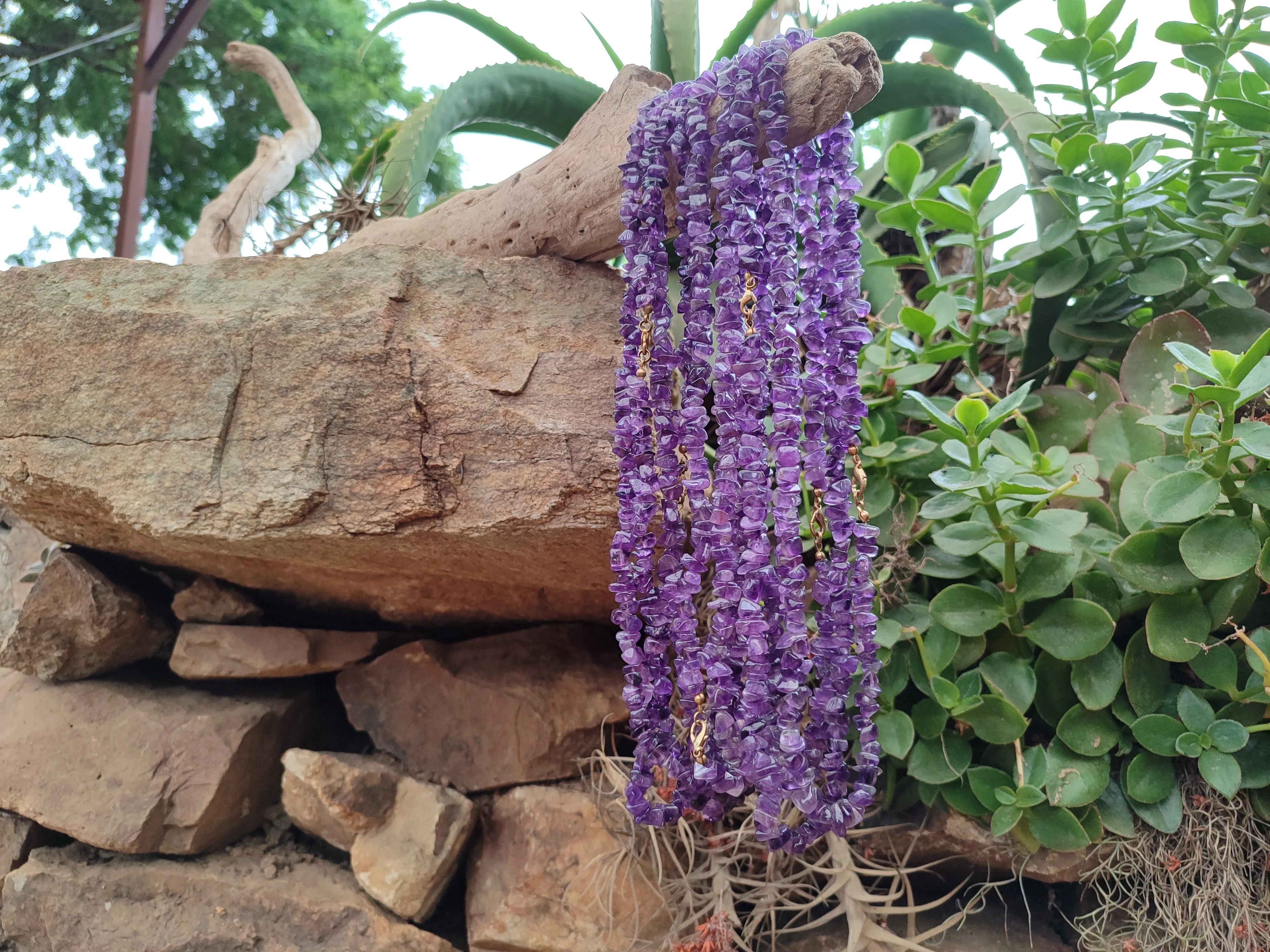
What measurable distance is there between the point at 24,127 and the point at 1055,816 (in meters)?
4.37

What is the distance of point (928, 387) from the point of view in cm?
142

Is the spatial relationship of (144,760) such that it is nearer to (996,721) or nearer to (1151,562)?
→ (996,721)

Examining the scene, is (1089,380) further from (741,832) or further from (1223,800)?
(741,832)

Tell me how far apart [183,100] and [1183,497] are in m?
4.23

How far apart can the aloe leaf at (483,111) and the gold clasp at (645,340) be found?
3.19ft

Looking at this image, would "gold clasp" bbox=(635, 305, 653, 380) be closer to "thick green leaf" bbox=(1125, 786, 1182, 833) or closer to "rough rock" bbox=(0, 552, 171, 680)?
"thick green leaf" bbox=(1125, 786, 1182, 833)

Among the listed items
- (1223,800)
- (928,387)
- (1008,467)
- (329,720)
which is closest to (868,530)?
(1008,467)

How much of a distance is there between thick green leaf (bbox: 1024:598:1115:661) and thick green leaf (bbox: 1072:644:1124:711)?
0.02 metres

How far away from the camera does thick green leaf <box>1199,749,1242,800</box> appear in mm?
849

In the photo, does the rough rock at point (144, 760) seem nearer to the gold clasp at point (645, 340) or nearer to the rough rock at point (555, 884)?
the rough rock at point (555, 884)

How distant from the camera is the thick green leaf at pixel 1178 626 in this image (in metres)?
0.89

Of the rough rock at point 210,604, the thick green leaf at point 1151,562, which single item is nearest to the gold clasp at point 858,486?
the thick green leaf at point 1151,562

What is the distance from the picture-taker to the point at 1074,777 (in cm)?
92

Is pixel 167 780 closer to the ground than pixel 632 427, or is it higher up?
closer to the ground
